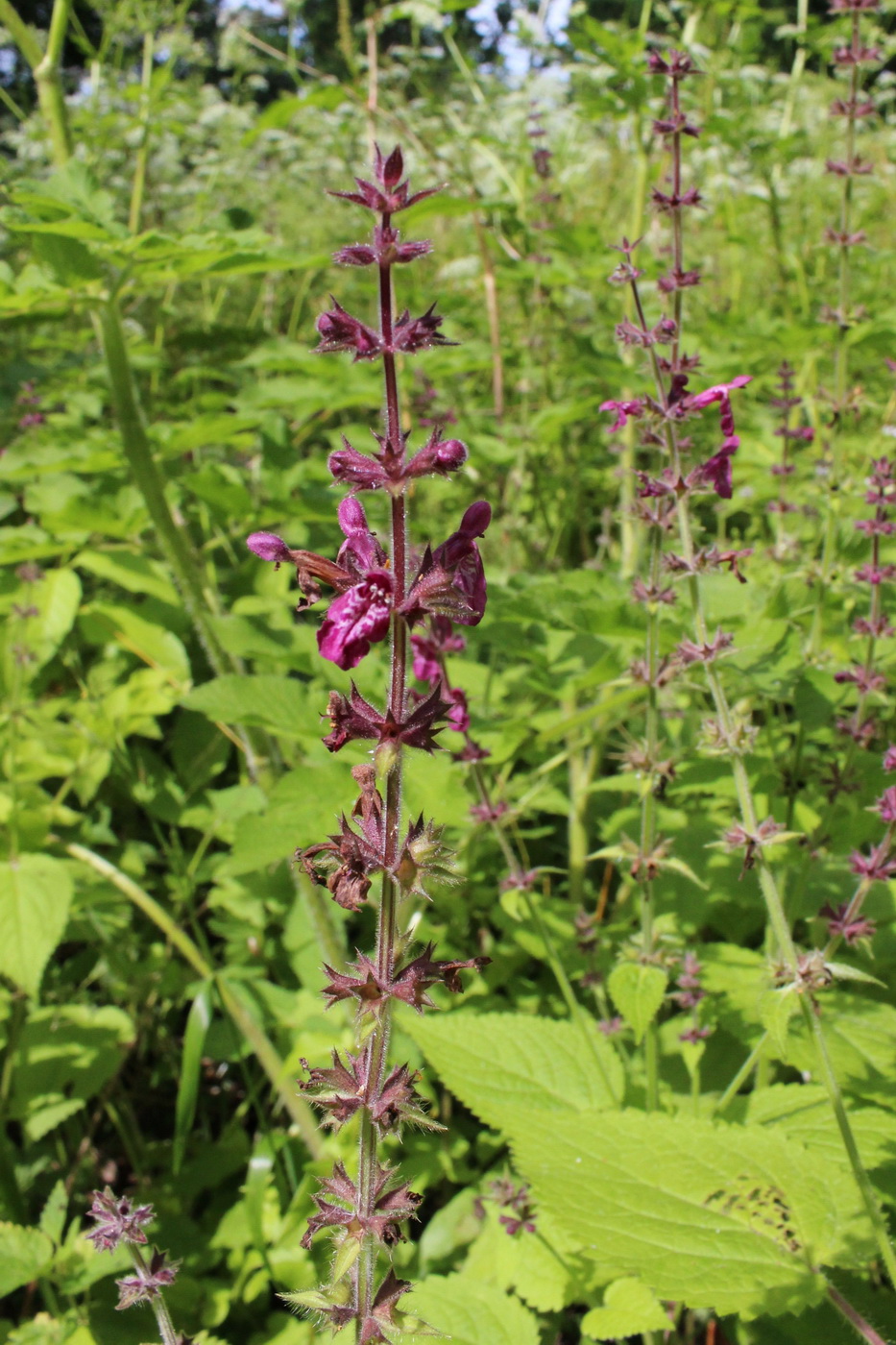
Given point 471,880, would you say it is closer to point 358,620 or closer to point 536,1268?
point 536,1268

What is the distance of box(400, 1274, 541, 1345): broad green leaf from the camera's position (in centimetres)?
193

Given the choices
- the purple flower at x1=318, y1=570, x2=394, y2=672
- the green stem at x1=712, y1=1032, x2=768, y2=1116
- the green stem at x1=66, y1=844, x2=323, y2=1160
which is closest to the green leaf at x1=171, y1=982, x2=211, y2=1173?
the green stem at x1=66, y1=844, x2=323, y2=1160

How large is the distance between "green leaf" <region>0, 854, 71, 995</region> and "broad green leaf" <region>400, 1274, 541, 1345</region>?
4.03 feet

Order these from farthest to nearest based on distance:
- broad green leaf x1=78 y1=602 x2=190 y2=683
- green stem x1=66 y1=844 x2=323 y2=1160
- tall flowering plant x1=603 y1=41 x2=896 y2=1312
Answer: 1. broad green leaf x1=78 y1=602 x2=190 y2=683
2. green stem x1=66 y1=844 x2=323 y2=1160
3. tall flowering plant x1=603 y1=41 x2=896 y2=1312

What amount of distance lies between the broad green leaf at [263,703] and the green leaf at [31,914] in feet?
2.28

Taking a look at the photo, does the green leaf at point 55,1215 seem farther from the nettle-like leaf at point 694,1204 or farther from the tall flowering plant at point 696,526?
the tall flowering plant at point 696,526

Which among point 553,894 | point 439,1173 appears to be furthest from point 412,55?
point 439,1173

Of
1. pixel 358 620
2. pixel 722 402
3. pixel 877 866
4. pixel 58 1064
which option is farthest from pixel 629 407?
pixel 58 1064

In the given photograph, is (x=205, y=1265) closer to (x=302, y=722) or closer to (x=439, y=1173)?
(x=439, y=1173)

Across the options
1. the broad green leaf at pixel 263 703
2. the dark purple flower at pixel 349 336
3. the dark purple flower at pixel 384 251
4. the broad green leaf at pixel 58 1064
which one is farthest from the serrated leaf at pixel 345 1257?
the broad green leaf at pixel 58 1064

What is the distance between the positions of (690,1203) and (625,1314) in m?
0.35

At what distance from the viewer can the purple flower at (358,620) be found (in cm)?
117

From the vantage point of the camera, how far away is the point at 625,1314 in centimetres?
200

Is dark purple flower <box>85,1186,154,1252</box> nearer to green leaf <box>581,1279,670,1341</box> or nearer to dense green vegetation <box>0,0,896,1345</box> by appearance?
dense green vegetation <box>0,0,896,1345</box>
